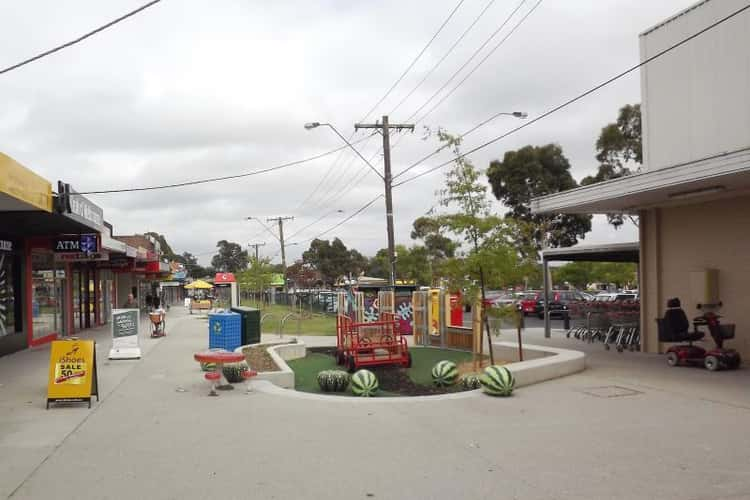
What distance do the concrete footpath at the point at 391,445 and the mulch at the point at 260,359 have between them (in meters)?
2.55

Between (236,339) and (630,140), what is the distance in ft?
90.6

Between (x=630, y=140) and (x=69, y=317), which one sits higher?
(x=630, y=140)

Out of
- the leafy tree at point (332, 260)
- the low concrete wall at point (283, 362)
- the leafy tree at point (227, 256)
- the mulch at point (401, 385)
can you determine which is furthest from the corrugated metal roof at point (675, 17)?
the leafy tree at point (227, 256)

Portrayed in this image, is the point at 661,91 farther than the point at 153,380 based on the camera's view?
Yes

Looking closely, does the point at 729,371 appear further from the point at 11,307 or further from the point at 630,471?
the point at 11,307

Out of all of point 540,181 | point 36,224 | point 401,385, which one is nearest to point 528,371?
point 401,385

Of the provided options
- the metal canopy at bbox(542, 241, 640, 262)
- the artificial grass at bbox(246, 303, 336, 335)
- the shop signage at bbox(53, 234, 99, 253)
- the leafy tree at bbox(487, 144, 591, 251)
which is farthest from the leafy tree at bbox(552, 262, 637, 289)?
the shop signage at bbox(53, 234, 99, 253)

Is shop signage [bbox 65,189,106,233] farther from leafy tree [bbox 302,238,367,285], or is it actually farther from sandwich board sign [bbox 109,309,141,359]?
leafy tree [bbox 302,238,367,285]

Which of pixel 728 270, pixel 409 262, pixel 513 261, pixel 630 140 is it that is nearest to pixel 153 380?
pixel 513 261

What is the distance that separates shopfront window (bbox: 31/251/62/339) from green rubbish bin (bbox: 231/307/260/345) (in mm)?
6240

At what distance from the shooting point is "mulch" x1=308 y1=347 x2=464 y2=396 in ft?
40.7

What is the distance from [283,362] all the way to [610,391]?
6.92 meters

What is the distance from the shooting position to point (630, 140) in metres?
37.8

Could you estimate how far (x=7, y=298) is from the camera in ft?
59.0
